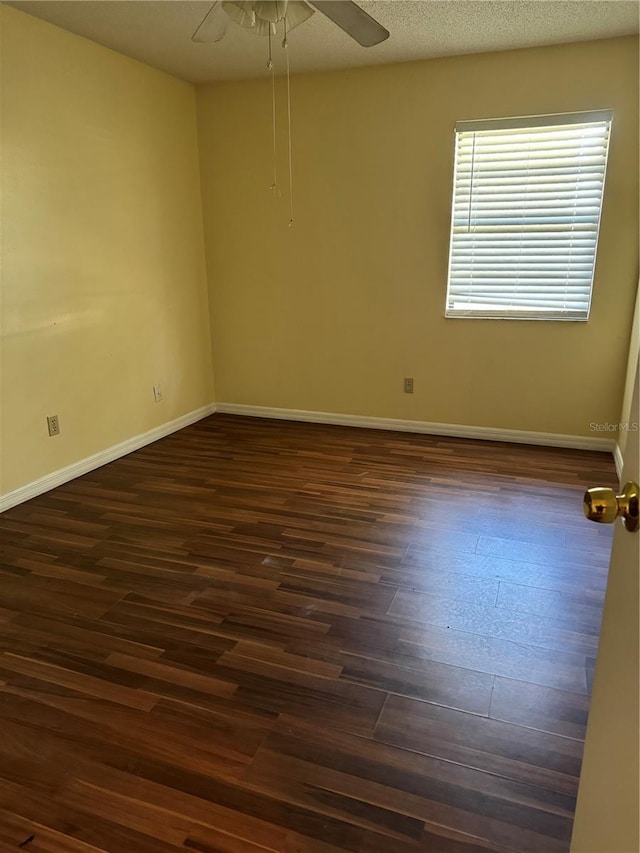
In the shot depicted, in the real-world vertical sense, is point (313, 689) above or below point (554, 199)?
below

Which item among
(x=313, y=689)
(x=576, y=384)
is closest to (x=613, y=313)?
(x=576, y=384)

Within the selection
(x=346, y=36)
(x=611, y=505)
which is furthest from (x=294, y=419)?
(x=611, y=505)

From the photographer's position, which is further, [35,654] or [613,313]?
[613,313]

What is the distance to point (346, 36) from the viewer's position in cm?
325

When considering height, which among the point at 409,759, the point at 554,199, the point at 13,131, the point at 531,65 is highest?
the point at 531,65

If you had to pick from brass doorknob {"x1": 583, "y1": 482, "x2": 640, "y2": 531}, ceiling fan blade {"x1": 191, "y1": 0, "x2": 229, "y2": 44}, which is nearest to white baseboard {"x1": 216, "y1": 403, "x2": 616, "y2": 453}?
ceiling fan blade {"x1": 191, "y1": 0, "x2": 229, "y2": 44}

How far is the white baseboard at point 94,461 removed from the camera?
324 cm

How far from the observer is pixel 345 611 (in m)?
2.20

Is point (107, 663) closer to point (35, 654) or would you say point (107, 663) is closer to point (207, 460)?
point (35, 654)

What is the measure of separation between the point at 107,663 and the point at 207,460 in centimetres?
201

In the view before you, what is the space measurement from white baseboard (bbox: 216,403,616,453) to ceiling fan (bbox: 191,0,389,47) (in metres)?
2.66

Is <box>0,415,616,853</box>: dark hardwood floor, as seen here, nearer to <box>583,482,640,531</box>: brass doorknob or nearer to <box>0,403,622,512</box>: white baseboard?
<box>0,403,622,512</box>: white baseboard

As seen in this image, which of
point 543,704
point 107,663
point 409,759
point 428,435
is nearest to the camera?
point 409,759

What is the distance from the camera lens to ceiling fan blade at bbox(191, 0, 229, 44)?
6.99 ft
